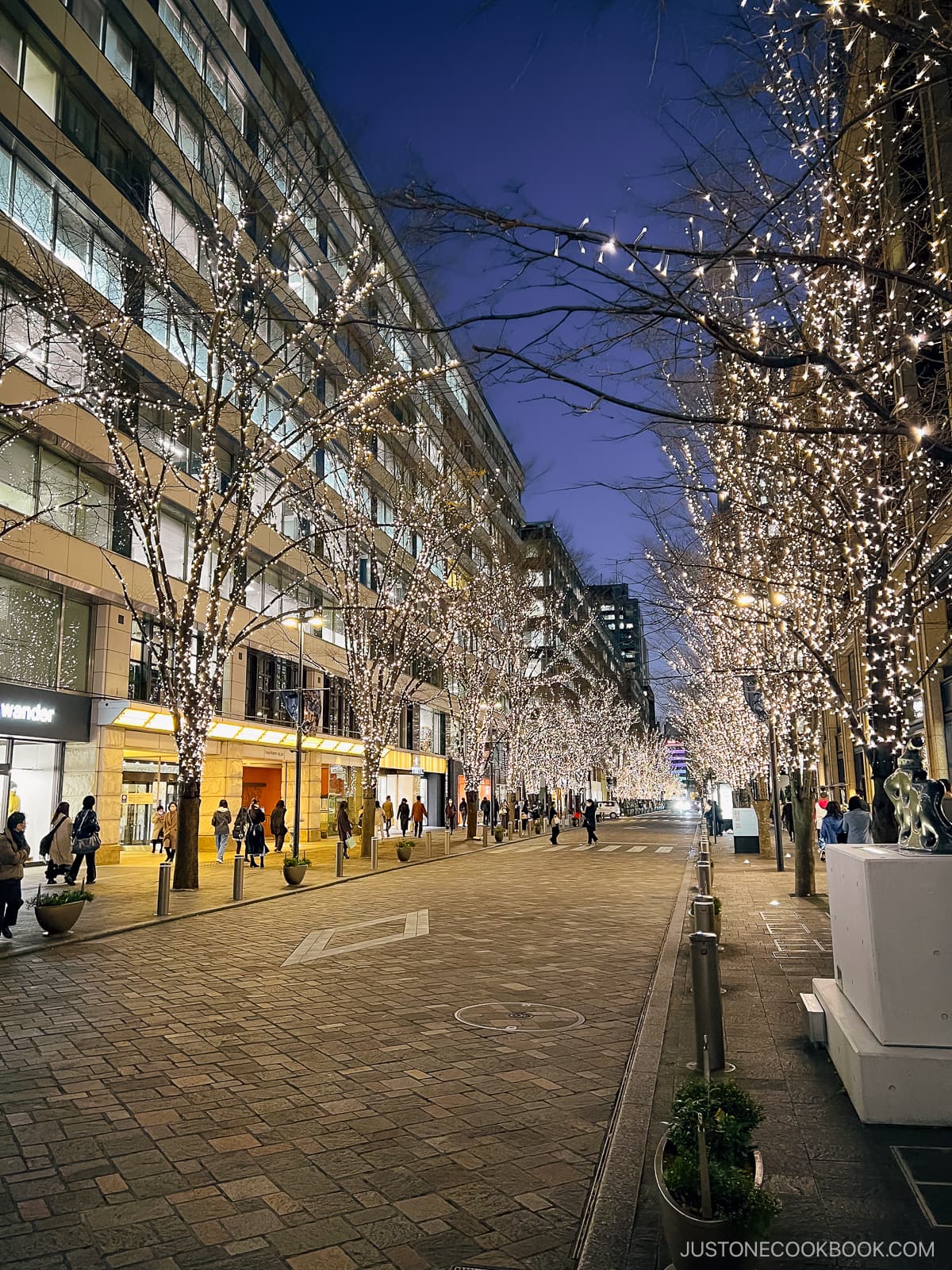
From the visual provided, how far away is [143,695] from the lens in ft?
85.7

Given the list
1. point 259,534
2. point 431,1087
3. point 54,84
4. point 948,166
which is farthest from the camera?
point 259,534

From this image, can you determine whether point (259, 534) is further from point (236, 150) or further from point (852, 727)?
point (852, 727)

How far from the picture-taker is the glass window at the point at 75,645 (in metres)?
22.9

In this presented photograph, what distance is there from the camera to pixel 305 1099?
582cm

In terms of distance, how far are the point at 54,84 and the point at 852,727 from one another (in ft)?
78.4

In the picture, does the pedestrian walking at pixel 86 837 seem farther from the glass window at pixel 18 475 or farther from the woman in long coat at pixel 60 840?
the glass window at pixel 18 475

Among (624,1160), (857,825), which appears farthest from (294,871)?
(624,1160)

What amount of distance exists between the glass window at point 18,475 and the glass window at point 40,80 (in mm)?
8214

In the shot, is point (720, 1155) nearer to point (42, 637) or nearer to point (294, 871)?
point (294, 871)

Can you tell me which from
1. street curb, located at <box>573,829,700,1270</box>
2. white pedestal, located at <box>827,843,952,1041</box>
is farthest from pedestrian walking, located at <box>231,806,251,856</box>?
white pedestal, located at <box>827,843,952,1041</box>

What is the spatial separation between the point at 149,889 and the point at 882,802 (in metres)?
14.5

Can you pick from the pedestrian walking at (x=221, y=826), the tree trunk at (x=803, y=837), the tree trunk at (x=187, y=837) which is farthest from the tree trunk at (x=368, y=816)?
the tree trunk at (x=803, y=837)

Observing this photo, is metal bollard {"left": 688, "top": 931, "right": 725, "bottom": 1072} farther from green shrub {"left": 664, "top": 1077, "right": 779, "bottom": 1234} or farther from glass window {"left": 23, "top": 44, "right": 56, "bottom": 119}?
glass window {"left": 23, "top": 44, "right": 56, "bottom": 119}

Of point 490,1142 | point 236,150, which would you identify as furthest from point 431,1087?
point 236,150
